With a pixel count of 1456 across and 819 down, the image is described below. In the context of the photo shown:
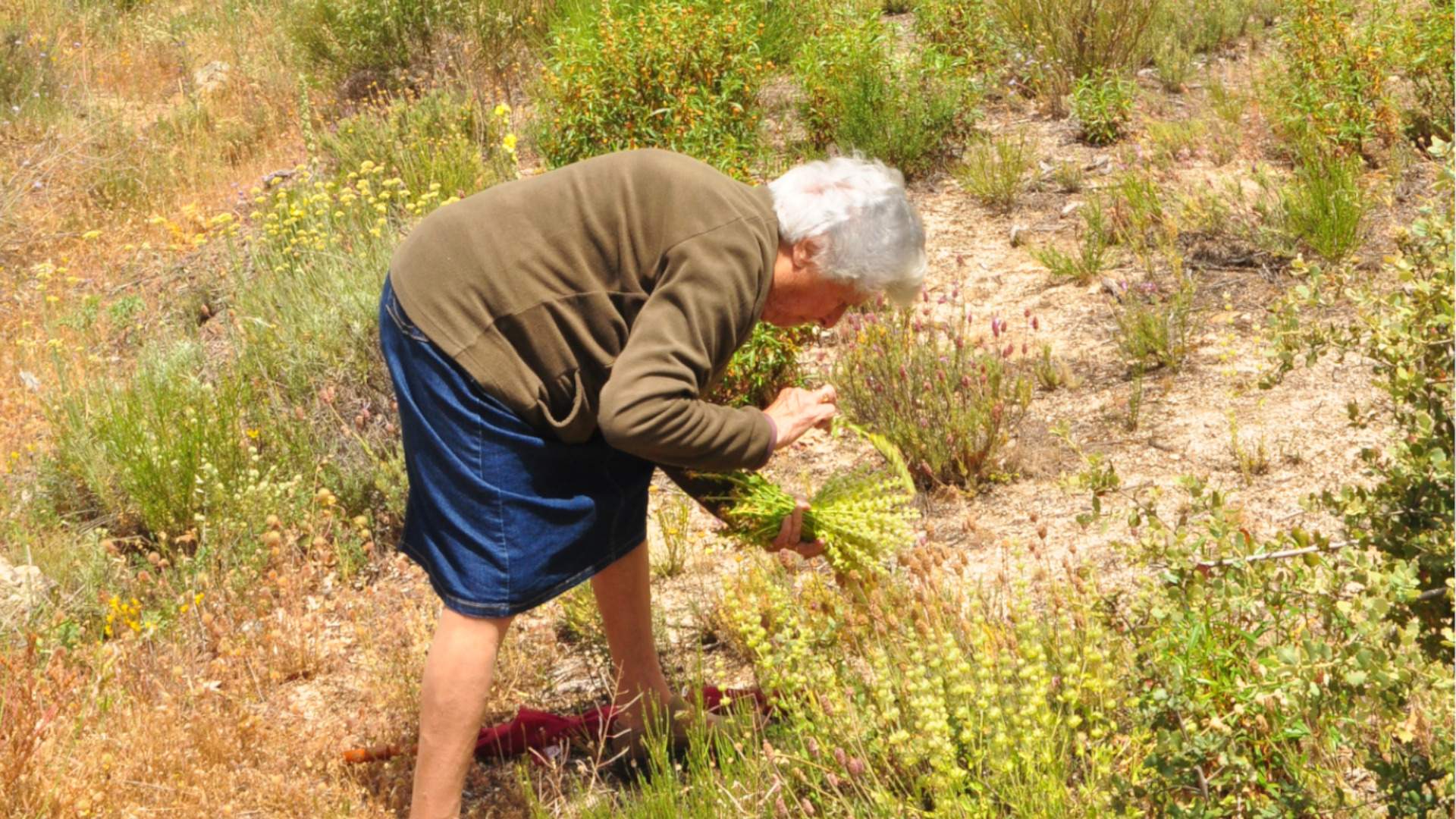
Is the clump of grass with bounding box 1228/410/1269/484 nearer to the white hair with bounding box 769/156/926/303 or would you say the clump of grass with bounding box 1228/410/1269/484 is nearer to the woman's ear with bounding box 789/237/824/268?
the white hair with bounding box 769/156/926/303

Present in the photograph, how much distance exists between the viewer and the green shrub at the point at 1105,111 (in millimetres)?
6676

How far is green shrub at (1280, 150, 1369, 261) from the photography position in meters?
4.81

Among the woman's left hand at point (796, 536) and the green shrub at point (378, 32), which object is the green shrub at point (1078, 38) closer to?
the green shrub at point (378, 32)

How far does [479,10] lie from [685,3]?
2.35 meters

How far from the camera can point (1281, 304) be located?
253 cm

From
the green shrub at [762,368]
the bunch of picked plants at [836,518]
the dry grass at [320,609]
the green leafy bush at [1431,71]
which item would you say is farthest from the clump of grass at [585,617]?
the green leafy bush at [1431,71]

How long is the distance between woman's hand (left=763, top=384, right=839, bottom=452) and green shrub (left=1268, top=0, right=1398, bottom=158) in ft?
11.9

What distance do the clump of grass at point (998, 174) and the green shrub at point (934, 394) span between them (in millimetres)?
1536

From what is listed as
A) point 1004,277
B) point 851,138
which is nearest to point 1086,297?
point 1004,277

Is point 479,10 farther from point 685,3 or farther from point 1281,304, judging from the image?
point 1281,304

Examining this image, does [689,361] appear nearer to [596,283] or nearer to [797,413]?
[596,283]

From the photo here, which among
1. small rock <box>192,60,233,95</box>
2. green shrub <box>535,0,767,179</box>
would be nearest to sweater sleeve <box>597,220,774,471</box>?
green shrub <box>535,0,767,179</box>

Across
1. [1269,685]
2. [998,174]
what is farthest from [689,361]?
[998,174]

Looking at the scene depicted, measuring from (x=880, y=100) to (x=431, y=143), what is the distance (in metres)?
2.29
